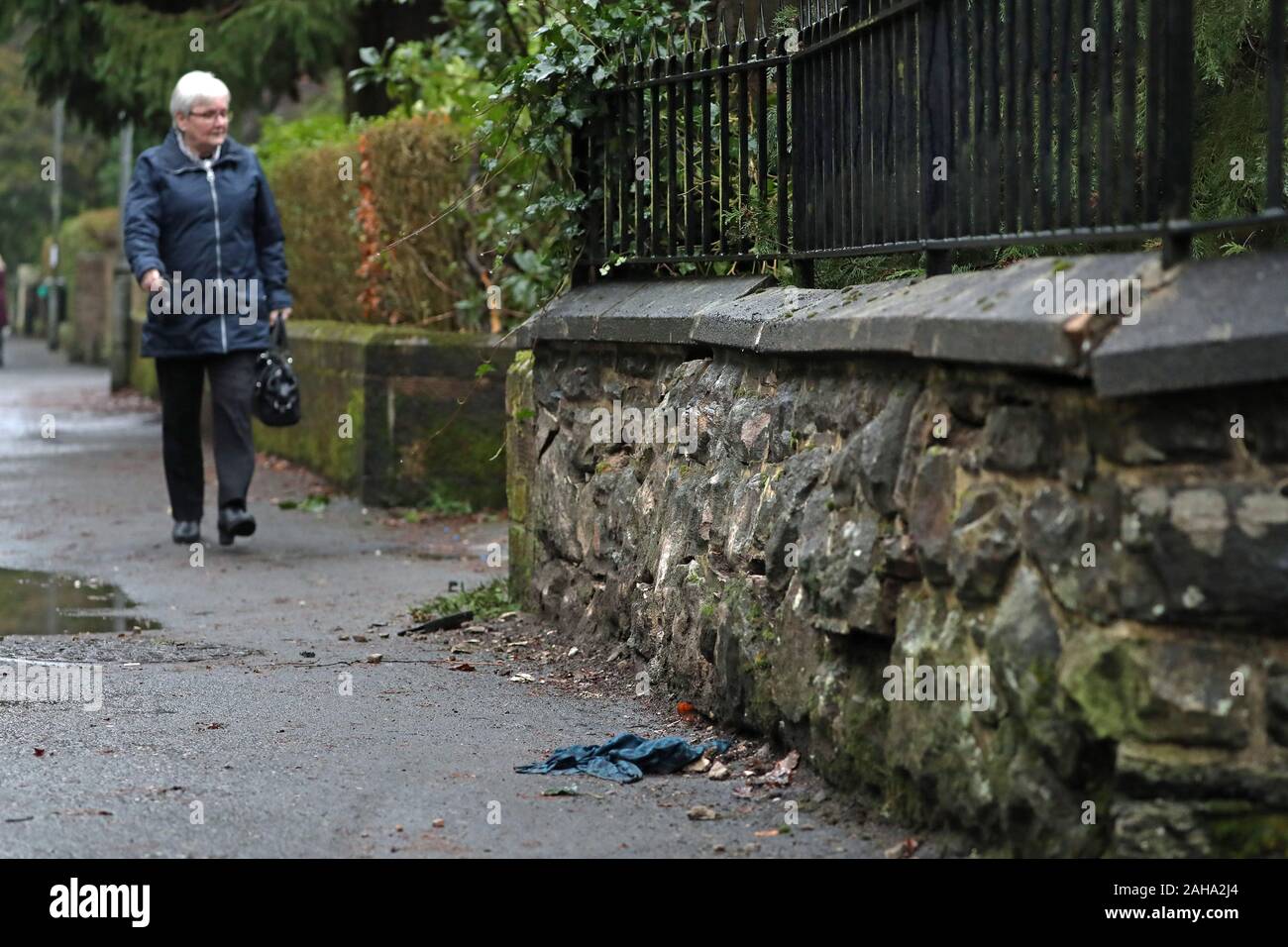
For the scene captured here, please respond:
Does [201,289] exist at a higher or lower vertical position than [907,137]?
lower

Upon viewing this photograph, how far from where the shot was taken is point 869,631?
4402mm

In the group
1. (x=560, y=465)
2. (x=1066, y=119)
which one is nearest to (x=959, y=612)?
(x=1066, y=119)

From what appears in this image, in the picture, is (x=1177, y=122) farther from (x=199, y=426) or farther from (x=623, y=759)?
(x=199, y=426)

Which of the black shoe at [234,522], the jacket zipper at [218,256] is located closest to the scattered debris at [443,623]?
the black shoe at [234,522]

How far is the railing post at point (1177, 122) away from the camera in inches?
145

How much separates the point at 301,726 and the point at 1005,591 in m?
2.54

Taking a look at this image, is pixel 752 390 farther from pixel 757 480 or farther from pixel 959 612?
pixel 959 612

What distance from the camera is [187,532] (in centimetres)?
979

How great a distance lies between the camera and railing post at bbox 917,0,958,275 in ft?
15.3

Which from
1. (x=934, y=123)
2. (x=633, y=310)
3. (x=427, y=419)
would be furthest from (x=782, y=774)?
(x=427, y=419)

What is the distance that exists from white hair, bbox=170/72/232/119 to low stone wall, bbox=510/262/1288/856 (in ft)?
15.6

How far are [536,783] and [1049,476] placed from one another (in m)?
1.79

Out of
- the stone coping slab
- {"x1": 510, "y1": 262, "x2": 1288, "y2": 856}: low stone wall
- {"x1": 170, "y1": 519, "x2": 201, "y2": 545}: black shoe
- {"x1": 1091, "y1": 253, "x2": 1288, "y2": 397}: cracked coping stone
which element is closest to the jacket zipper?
{"x1": 170, "y1": 519, "x2": 201, "y2": 545}: black shoe

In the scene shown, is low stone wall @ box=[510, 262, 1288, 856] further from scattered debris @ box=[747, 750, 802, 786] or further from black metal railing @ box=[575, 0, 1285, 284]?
black metal railing @ box=[575, 0, 1285, 284]
